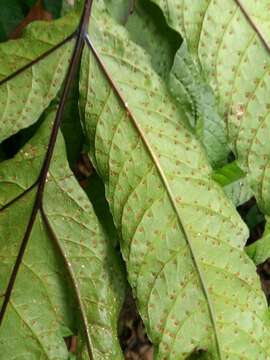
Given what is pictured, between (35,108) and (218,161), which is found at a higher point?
(35,108)

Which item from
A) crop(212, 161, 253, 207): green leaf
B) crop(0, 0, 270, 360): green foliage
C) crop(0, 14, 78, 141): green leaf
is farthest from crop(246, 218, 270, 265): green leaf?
crop(0, 14, 78, 141): green leaf

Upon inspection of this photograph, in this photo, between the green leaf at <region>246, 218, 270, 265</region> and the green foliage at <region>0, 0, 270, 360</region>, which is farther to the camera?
the green leaf at <region>246, 218, 270, 265</region>

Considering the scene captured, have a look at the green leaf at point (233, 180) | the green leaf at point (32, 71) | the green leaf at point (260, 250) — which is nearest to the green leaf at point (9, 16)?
the green leaf at point (32, 71)

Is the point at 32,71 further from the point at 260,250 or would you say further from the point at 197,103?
the point at 260,250

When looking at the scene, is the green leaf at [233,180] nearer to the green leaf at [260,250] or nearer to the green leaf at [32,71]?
the green leaf at [260,250]

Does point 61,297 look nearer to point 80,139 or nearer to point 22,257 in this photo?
point 22,257

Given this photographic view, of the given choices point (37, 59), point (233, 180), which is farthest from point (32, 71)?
point (233, 180)

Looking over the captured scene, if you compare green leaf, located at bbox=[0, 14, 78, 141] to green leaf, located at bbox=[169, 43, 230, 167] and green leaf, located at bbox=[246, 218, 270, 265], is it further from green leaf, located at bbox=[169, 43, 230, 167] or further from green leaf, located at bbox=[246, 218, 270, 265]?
green leaf, located at bbox=[246, 218, 270, 265]

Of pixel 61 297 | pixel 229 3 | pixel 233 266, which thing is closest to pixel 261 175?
pixel 233 266
